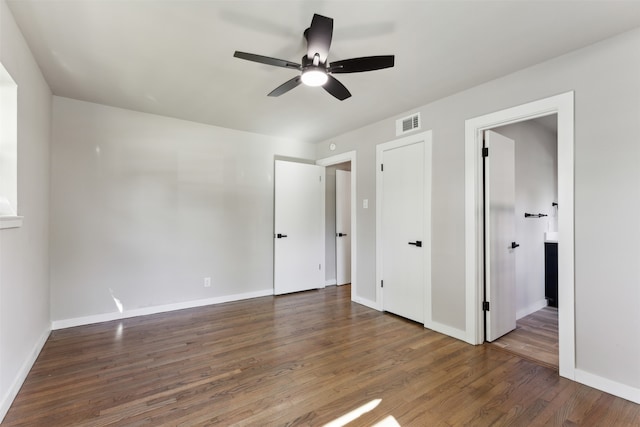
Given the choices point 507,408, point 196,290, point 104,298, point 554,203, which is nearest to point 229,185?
point 196,290

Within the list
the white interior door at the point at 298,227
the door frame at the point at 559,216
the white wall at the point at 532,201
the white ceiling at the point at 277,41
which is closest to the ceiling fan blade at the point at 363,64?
the white ceiling at the point at 277,41

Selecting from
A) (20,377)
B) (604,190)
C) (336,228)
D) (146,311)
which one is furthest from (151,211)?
(604,190)

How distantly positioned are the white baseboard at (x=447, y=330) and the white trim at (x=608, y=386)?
88 cm

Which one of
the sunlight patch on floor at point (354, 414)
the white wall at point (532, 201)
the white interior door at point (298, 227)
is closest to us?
the sunlight patch on floor at point (354, 414)

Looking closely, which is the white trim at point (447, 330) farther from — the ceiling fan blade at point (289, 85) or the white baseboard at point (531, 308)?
the ceiling fan blade at point (289, 85)

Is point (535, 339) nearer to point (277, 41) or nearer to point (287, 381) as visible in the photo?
point (287, 381)

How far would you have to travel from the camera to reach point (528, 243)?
365 centimetres

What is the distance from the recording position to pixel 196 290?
3.95m

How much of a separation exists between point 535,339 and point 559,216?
4.83ft

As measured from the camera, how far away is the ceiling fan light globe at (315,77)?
201 cm

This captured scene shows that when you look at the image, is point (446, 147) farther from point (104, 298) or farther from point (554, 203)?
point (104, 298)

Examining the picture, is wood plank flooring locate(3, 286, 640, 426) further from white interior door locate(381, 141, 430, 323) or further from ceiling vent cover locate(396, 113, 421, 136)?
ceiling vent cover locate(396, 113, 421, 136)

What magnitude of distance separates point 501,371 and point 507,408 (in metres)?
0.50

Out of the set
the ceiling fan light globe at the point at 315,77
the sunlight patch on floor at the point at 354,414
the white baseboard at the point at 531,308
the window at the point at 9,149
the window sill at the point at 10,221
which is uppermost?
the ceiling fan light globe at the point at 315,77
